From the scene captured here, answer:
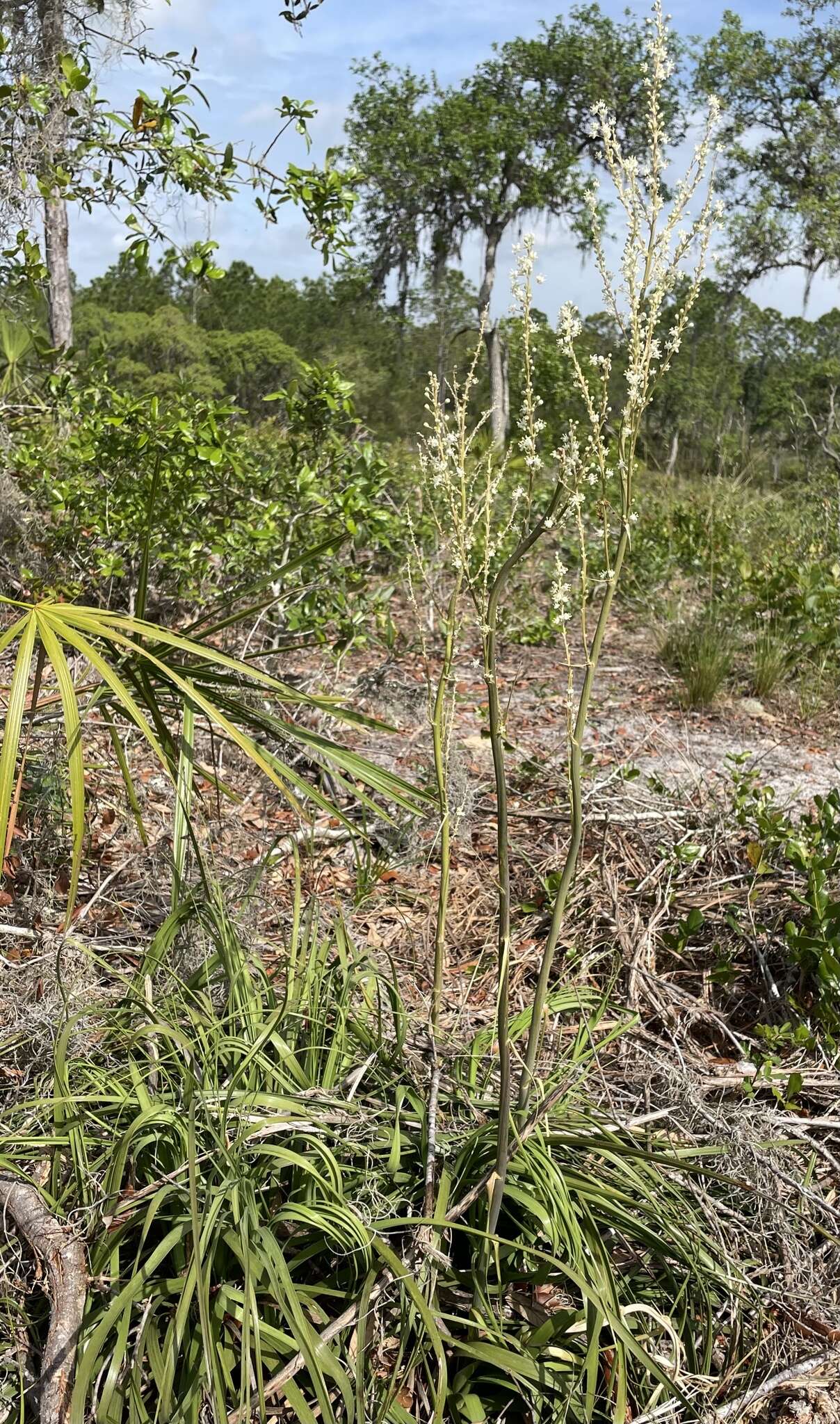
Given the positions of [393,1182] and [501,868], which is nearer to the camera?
[501,868]

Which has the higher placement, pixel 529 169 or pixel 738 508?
pixel 529 169

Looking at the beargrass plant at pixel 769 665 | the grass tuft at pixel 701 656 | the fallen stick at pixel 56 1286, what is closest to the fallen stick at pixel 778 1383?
the fallen stick at pixel 56 1286

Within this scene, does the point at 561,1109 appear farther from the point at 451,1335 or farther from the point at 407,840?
the point at 407,840

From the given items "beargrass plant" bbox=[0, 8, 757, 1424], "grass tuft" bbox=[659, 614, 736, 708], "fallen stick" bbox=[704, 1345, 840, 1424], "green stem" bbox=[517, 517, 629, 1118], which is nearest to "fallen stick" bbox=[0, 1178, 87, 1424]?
"beargrass plant" bbox=[0, 8, 757, 1424]

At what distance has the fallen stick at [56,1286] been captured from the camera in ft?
5.63

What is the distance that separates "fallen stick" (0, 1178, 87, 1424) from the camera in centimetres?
172

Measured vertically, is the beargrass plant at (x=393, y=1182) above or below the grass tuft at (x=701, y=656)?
below

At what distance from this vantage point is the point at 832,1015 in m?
2.83

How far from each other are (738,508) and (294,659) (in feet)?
16.4

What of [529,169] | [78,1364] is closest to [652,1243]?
[78,1364]

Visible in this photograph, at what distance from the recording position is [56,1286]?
1.81 meters

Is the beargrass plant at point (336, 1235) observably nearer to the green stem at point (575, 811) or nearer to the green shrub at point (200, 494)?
the green stem at point (575, 811)

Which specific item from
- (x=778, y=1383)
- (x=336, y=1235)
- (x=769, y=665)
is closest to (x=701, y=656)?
(x=769, y=665)

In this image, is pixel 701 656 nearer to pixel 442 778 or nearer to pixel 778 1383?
pixel 442 778
